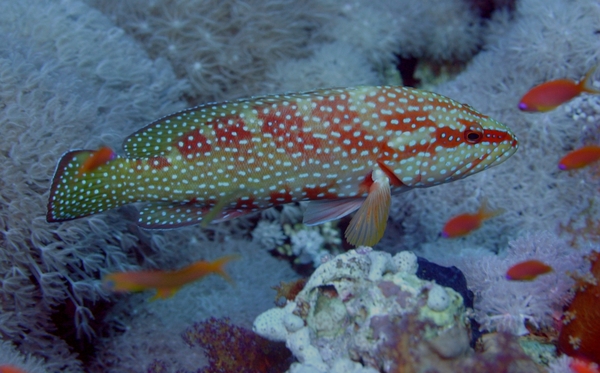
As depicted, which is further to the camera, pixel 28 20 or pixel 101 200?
pixel 28 20

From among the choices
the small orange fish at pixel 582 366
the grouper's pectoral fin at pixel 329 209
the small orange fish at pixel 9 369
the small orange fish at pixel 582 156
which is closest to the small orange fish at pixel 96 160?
the small orange fish at pixel 9 369

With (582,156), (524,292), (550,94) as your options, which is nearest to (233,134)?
(524,292)

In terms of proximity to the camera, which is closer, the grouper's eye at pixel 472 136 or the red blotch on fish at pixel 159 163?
the red blotch on fish at pixel 159 163

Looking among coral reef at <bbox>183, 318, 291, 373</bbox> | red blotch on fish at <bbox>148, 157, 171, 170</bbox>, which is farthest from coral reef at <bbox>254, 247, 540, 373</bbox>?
red blotch on fish at <bbox>148, 157, 171, 170</bbox>

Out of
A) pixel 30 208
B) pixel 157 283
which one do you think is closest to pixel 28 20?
pixel 30 208

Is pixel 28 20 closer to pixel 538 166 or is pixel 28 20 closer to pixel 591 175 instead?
pixel 538 166

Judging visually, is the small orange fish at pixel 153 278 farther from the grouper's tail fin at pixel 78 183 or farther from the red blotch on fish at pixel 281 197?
the red blotch on fish at pixel 281 197

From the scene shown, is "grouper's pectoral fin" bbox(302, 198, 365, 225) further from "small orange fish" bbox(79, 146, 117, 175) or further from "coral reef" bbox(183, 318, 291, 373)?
"small orange fish" bbox(79, 146, 117, 175)
